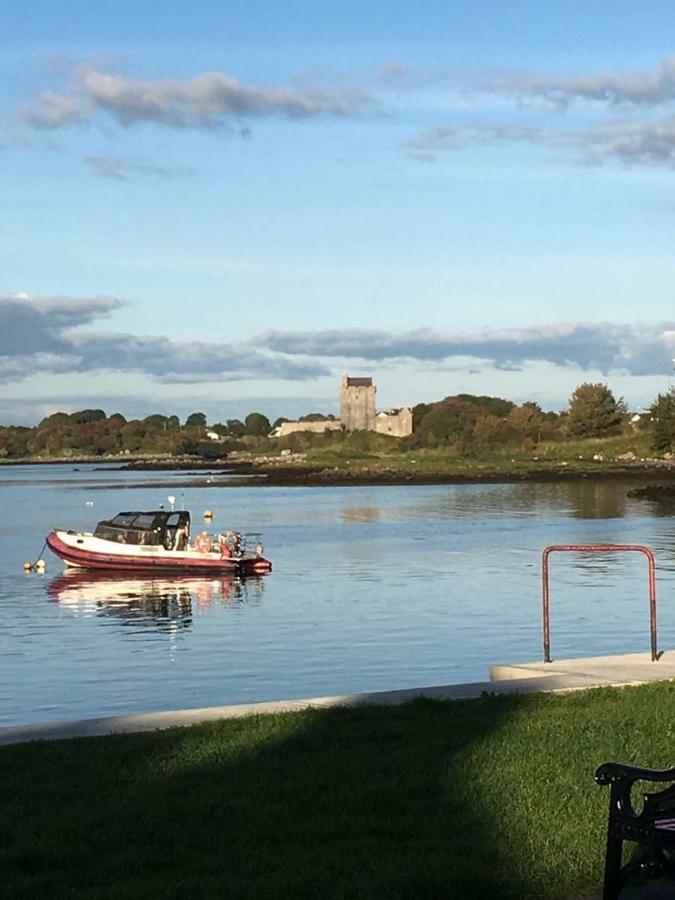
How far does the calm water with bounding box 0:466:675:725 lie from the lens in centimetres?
2411

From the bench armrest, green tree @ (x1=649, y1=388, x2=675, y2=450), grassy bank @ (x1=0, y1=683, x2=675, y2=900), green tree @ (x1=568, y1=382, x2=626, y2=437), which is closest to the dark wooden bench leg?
the bench armrest

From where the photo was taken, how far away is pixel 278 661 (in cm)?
2681

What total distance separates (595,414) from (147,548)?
418 ft

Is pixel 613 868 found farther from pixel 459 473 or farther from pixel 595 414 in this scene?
pixel 595 414

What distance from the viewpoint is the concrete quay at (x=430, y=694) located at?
12594mm

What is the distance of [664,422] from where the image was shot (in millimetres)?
140375

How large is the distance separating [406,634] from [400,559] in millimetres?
24705

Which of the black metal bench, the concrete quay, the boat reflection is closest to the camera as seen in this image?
the black metal bench

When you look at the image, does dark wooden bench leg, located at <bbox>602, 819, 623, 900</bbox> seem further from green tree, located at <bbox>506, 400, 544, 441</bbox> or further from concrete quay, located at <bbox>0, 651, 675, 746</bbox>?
green tree, located at <bbox>506, 400, 544, 441</bbox>

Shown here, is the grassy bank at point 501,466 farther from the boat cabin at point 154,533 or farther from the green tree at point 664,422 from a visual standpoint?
the boat cabin at point 154,533

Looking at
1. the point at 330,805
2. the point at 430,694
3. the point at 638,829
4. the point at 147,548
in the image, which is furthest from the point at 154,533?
the point at 638,829

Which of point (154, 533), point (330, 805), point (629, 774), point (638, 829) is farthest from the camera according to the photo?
point (154, 533)

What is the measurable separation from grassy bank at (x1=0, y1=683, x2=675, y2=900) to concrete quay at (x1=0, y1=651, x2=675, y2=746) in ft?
2.87

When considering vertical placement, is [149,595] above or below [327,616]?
below
